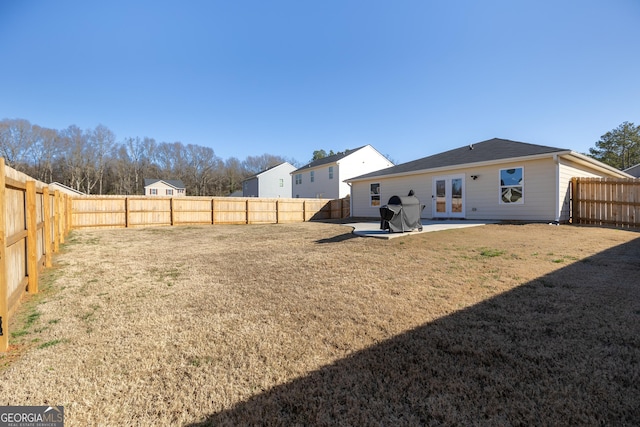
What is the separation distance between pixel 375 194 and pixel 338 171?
28.1 feet

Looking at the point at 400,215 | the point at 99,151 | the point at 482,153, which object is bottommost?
the point at 400,215

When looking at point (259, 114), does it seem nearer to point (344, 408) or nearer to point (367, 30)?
point (367, 30)

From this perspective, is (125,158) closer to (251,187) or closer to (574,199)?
(251,187)

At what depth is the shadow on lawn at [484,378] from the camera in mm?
1610

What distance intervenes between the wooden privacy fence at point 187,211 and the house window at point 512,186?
12158mm

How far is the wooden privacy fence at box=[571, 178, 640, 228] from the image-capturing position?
397 inches

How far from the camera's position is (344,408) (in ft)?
5.54

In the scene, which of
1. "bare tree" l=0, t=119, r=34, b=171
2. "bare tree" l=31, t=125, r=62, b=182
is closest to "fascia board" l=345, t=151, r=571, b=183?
"bare tree" l=0, t=119, r=34, b=171

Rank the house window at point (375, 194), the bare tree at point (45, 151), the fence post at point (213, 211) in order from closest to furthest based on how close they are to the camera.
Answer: the fence post at point (213, 211), the house window at point (375, 194), the bare tree at point (45, 151)

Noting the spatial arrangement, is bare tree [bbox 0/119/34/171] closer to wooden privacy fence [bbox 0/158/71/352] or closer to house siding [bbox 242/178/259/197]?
house siding [bbox 242/178/259/197]

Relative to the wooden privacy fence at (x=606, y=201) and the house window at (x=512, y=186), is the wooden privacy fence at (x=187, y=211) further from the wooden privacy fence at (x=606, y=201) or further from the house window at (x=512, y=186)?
the wooden privacy fence at (x=606, y=201)

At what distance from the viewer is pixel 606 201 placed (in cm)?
1053

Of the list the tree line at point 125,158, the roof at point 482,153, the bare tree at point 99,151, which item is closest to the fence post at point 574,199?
the roof at point 482,153

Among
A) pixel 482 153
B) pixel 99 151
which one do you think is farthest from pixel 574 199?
pixel 99 151
